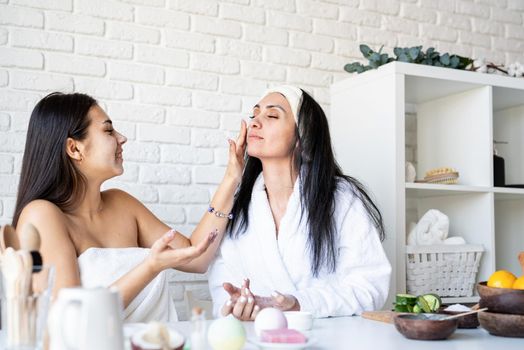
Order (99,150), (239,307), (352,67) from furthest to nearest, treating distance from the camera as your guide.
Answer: (352,67) < (99,150) < (239,307)

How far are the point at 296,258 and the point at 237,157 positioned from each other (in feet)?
1.52

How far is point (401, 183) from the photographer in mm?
2764

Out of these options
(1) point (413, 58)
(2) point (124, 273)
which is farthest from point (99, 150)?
(1) point (413, 58)

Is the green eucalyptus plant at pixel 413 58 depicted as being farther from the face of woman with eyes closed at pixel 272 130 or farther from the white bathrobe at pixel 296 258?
the white bathrobe at pixel 296 258

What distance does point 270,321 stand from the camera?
4.87 feet

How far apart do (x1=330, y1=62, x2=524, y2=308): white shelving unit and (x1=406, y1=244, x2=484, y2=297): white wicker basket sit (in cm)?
5

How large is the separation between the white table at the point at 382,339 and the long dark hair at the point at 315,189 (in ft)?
1.90

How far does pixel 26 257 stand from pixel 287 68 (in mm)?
2248

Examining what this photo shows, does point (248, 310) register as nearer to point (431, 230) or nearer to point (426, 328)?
point (426, 328)

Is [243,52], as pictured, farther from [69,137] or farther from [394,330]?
[394,330]

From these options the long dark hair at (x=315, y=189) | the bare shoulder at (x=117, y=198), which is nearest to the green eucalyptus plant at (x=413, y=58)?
the long dark hair at (x=315, y=189)

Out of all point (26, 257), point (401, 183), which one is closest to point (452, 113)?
point (401, 183)

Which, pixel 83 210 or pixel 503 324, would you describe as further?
pixel 83 210

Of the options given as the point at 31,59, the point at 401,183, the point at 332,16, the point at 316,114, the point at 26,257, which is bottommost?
the point at 26,257
